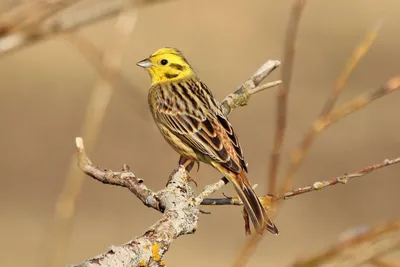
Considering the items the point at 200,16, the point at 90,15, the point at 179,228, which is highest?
the point at 200,16

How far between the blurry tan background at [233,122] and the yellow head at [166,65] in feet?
15.2

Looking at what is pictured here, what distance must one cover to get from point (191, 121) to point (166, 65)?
65 centimetres

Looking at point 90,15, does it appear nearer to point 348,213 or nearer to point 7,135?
point 348,213

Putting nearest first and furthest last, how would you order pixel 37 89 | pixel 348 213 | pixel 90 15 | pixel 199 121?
pixel 90 15, pixel 199 121, pixel 348 213, pixel 37 89

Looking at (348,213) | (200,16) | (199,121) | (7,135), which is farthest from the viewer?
(200,16)

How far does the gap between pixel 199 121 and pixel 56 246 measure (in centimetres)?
395

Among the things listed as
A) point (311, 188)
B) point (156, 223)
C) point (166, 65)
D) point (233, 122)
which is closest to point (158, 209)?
point (156, 223)

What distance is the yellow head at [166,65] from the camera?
5.98 metres

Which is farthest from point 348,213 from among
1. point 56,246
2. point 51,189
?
point 56,246

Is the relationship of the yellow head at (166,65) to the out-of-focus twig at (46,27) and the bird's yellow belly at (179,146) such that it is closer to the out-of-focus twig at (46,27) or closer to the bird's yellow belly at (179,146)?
the bird's yellow belly at (179,146)

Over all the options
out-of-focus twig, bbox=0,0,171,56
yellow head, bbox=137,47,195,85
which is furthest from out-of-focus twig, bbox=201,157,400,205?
yellow head, bbox=137,47,195,85

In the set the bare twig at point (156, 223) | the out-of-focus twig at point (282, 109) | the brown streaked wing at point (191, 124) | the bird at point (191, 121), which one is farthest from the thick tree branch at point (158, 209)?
the brown streaked wing at point (191, 124)

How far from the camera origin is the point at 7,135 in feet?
50.9

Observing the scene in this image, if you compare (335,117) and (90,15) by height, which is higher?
(90,15)
